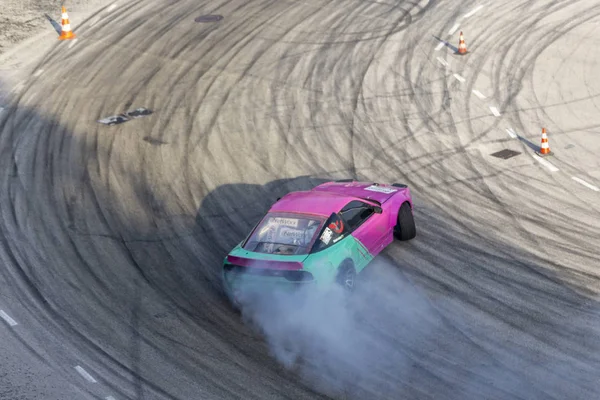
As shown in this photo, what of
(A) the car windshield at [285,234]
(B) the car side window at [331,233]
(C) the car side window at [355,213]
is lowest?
(C) the car side window at [355,213]

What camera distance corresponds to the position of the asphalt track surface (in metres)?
13.5

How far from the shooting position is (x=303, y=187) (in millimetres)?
19812

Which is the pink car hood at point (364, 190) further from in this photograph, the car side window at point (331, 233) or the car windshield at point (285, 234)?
the car windshield at point (285, 234)

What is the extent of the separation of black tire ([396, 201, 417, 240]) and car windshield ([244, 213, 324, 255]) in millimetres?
2244

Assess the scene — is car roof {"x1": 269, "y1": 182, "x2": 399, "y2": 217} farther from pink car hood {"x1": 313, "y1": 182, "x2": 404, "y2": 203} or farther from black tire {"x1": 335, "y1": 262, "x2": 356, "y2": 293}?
black tire {"x1": 335, "y1": 262, "x2": 356, "y2": 293}

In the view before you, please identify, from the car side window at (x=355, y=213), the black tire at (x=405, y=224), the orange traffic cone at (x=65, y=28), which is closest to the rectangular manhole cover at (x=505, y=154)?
the black tire at (x=405, y=224)

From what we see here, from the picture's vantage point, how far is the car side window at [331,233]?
14875 millimetres

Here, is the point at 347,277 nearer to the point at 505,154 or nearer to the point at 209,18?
the point at 505,154

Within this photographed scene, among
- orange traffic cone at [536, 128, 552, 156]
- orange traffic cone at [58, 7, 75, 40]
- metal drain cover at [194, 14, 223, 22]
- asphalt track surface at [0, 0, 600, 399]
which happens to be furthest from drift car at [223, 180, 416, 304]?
orange traffic cone at [58, 7, 75, 40]

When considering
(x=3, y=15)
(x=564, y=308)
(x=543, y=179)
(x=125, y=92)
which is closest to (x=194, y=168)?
(x=125, y=92)

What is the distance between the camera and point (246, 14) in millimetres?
28953

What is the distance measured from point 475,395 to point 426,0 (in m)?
19.7

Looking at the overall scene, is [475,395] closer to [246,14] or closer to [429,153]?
[429,153]

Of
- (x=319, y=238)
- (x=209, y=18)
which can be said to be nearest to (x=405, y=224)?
(x=319, y=238)
